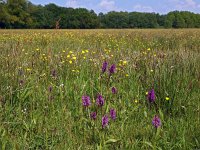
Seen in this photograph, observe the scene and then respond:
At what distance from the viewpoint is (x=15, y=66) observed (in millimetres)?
3607

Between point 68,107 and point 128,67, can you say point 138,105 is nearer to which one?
point 68,107

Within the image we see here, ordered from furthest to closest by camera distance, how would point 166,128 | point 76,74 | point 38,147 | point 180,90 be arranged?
point 76,74, point 180,90, point 166,128, point 38,147

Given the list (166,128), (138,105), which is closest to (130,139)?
(166,128)

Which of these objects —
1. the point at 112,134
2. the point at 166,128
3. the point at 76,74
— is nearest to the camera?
the point at 112,134

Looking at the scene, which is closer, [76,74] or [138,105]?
[138,105]

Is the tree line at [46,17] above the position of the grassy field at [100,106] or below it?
above

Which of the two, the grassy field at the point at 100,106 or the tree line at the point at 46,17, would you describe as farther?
the tree line at the point at 46,17

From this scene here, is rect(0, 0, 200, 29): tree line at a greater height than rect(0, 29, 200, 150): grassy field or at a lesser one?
greater

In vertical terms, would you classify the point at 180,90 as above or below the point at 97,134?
above

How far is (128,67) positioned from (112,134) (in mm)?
1874

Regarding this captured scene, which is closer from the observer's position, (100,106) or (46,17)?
(100,106)

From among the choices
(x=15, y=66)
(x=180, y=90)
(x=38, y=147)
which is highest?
(x=15, y=66)

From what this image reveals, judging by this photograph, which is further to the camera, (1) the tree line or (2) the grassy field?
(1) the tree line

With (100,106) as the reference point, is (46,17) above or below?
above
